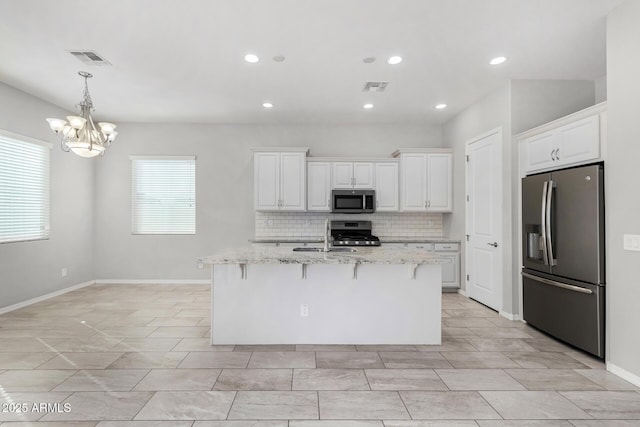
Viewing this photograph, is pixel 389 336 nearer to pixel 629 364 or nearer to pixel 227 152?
pixel 629 364

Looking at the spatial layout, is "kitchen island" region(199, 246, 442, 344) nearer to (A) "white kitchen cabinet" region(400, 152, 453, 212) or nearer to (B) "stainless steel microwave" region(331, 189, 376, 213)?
(B) "stainless steel microwave" region(331, 189, 376, 213)

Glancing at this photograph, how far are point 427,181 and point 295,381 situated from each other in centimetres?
420

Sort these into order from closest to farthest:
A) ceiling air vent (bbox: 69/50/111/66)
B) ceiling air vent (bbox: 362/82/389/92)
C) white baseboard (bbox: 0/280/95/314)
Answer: ceiling air vent (bbox: 69/50/111/66) → ceiling air vent (bbox: 362/82/389/92) → white baseboard (bbox: 0/280/95/314)

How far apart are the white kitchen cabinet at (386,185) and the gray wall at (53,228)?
5009 mm

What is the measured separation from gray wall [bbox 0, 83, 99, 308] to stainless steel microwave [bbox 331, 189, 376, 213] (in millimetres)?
4262

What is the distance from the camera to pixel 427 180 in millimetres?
5832

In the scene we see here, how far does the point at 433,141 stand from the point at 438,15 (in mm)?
3607

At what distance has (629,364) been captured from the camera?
2.61 meters

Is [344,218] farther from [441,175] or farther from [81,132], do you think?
[81,132]

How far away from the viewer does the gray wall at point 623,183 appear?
8.43 feet

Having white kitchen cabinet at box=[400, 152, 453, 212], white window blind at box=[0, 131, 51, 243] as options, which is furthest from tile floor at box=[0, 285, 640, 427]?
white kitchen cabinet at box=[400, 152, 453, 212]

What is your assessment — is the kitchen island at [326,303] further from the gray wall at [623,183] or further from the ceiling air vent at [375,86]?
the ceiling air vent at [375,86]

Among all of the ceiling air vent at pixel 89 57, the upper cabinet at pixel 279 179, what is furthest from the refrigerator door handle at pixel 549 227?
the ceiling air vent at pixel 89 57

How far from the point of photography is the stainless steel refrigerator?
292 centimetres
